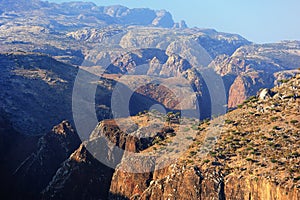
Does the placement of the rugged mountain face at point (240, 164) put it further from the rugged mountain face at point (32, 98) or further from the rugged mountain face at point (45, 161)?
the rugged mountain face at point (32, 98)

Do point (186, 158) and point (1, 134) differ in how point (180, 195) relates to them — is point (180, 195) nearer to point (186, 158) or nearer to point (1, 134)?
point (186, 158)

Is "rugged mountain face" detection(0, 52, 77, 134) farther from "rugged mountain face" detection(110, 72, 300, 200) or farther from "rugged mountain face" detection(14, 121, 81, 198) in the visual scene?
"rugged mountain face" detection(110, 72, 300, 200)

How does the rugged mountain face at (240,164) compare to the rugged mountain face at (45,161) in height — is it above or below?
above

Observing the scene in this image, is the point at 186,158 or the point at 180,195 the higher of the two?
the point at 186,158

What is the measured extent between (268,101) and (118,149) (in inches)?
1316

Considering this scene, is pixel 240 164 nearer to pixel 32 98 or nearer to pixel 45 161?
pixel 45 161

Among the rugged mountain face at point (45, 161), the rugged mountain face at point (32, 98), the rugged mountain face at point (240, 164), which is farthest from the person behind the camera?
the rugged mountain face at point (32, 98)

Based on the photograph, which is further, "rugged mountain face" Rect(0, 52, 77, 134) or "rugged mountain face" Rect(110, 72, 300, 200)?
"rugged mountain face" Rect(0, 52, 77, 134)

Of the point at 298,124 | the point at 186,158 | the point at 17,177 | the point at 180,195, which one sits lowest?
the point at 17,177

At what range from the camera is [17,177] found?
96.7 meters

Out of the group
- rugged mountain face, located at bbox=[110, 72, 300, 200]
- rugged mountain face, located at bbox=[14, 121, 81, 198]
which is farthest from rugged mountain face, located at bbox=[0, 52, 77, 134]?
rugged mountain face, located at bbox=[110, 72, 300, 200]

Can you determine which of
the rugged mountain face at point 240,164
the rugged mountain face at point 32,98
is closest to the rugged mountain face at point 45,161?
the rugged mountain face at point 240,164

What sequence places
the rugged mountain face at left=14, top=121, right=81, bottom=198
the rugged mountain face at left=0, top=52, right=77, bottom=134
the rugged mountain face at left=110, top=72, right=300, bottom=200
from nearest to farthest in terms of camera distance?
the rugged mountain face at left=110, top=72, right=300, bottom=200, the rugged mountain face at left=14, top=121, right=81, bottom=198, the rugged mountain face at left=0, top=52, right=77, bottom=134

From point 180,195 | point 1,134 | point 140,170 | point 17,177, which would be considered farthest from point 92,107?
point 180,195
